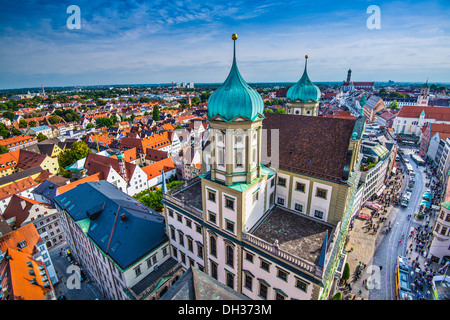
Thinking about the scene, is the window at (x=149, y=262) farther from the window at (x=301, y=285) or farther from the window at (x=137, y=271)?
the window at (x=301, y=285)

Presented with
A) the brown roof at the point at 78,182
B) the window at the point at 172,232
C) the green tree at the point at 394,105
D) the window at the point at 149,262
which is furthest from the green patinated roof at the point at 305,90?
the green tree at the point at 394,105

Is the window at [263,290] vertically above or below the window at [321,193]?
below

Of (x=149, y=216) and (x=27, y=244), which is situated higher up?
(x=149, y=216)

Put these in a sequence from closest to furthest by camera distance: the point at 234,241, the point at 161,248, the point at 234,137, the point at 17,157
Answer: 1. the point at 234,137
2. the point at 234,241
3. the point at 161,248
4. the point at 17,157

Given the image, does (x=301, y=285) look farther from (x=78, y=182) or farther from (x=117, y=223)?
(x=78, y=182)
